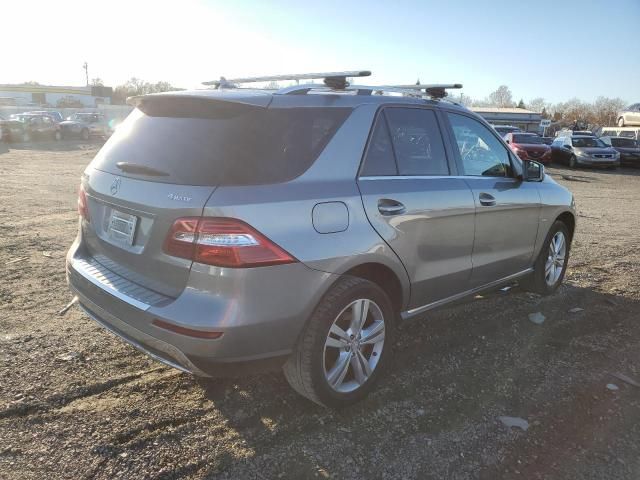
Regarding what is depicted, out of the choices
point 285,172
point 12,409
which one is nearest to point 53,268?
point 12,409

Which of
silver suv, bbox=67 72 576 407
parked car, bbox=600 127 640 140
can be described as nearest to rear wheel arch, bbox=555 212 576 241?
silver suv, bbox=67 72 576 407

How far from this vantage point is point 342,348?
3.06 metres

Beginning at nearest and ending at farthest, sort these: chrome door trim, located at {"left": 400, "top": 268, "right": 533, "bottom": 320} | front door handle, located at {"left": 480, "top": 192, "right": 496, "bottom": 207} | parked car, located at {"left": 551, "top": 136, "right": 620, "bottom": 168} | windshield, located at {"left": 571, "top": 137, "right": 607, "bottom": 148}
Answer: chrome door trim, located at {"left": 400, "top": 268, "right": 533, "bottom": 320}
front door handle, located at {"left": 480, "top": 192, "right": 496, "bottom": 207}
parked car, located at {"left": 551, "top": 136, "right": 620, "bottom": 168}
windshield, located at {"left": 571, "top": 137, "right": 607, "bottom": 148}

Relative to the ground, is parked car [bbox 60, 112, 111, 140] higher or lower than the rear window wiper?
lower

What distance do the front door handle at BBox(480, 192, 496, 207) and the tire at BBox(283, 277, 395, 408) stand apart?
1.25 meters

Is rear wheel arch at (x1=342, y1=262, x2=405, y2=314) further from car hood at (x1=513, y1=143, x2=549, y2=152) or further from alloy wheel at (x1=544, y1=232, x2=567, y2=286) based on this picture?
car hood at (x1=513, y1=143, x2=549, y2=152)

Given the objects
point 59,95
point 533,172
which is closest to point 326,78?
point 533,172

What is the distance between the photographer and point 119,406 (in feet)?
10.1

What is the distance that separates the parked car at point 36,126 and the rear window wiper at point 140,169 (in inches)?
1267

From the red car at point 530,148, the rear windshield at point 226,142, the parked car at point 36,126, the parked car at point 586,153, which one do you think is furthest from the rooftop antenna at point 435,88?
the parked car at point 36,126

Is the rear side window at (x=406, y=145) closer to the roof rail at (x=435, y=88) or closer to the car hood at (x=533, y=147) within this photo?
the roof rail at (x=435, y=88)

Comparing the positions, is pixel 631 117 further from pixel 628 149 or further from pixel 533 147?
pixel 533 147

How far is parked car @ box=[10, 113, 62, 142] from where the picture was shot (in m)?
31.1

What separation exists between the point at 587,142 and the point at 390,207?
1043 inches
